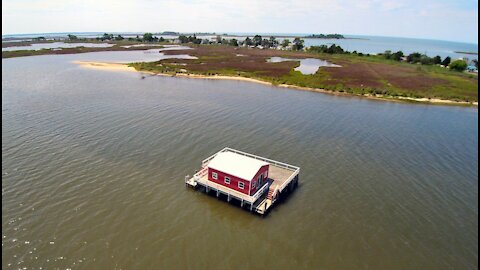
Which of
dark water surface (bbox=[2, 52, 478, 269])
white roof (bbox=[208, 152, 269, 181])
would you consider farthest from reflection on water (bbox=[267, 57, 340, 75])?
→ white roof (bbox=[208, 152, 269, 181])

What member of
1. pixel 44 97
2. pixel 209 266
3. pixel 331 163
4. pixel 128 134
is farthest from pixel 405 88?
pixel 44 97

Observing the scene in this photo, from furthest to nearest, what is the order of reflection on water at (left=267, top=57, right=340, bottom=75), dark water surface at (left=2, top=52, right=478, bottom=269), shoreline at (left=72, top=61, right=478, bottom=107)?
reflection on water at (left=267, top=57, right=340, bottom=75) < shoreline at (left=72, top=61, right=478, bottom=107) < dark water surface at (left=2, top=52, right=478, bottom=269)

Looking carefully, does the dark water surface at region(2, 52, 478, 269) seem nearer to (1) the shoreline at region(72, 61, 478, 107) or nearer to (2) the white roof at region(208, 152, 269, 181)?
(2) the white roof at region(208, 152, 269, 181)

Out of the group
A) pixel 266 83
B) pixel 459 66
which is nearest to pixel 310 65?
pixel 266 83

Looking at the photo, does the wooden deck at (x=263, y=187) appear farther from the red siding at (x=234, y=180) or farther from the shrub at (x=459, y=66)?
the shrub at (x=459, y=66)

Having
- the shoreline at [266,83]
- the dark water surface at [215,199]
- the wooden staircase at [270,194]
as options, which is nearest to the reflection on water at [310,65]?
the shoreline at [266,83]

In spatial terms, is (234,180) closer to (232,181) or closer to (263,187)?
(232,181)

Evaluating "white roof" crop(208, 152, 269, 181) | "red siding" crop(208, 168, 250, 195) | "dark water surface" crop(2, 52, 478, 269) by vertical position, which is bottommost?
"dark water surface" crop(2, 52, 478, 269)
